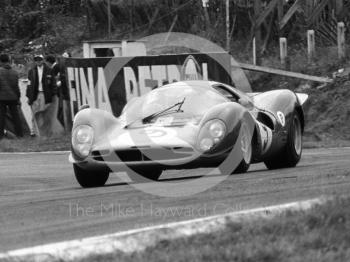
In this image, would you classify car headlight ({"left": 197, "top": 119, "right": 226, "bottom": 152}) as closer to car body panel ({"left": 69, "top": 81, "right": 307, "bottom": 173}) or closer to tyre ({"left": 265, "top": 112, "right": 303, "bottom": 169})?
car body panel ({"left": 69, "top": 81, "right": 307, "bottom": 173})

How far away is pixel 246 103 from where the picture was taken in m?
11.8

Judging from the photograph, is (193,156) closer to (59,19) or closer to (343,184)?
(343,184)

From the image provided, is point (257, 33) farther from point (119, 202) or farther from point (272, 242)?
point (272, 242)

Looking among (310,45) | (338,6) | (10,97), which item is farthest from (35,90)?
(338,6)

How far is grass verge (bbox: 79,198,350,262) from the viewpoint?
5.09 meters

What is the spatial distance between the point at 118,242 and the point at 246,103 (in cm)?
648

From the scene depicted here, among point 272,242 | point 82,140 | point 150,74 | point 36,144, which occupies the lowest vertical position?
point 36,144

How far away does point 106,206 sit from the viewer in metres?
7.96

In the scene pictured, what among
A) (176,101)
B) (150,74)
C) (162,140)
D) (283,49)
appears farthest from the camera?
(283,49)

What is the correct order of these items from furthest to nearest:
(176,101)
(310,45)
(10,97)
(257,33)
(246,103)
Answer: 1. (257,33)
2. (310,45)
3. (10,97)
4. (246,103)
5. (176,101)

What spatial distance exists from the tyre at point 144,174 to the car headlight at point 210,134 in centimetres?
55

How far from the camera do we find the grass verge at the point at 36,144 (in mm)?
18500

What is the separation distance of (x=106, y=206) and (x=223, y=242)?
2602 millimetres

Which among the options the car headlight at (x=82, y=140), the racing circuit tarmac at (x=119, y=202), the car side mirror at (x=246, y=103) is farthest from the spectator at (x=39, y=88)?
the car headlight at (x=82, y=140)
